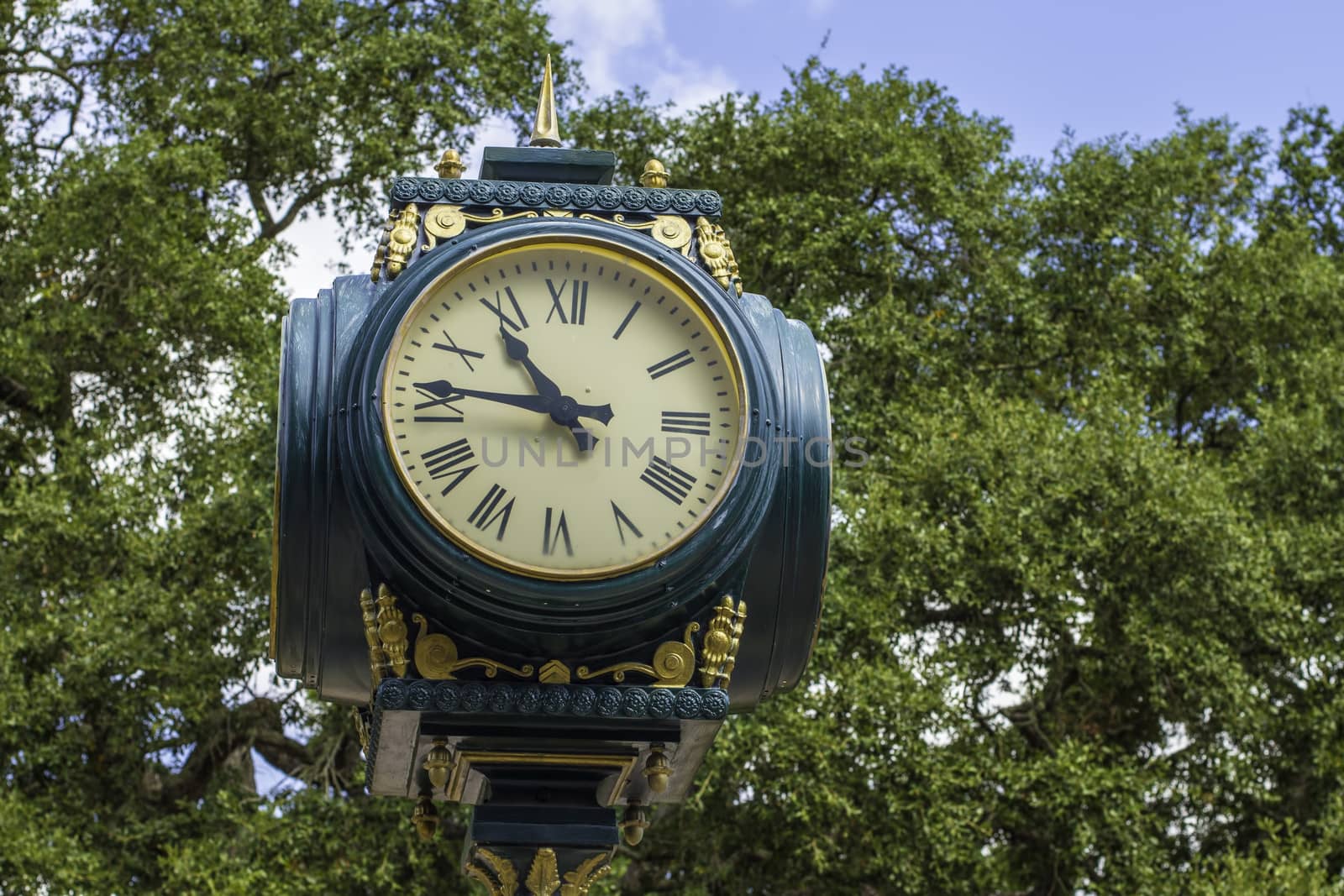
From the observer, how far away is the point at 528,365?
4012 mm

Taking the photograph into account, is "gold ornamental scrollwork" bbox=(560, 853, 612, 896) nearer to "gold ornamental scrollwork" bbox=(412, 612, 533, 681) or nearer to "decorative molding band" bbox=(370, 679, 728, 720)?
"decorative molding band" bbox=(370, 679, 728, 720)

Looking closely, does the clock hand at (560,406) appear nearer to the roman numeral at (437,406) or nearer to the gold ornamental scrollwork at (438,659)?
the roman numeral at (437,406)

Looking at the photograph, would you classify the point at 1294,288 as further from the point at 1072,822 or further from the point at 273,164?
the point at 273,164

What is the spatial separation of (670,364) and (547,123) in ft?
2.76

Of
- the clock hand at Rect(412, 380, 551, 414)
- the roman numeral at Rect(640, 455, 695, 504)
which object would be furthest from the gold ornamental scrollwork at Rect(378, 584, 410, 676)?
the roman numeral at Rect(640, 455, 695, 504)

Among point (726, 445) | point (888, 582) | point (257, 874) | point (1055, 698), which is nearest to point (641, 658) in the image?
point (726, 445)

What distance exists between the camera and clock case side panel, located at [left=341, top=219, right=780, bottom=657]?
→ 3787mm

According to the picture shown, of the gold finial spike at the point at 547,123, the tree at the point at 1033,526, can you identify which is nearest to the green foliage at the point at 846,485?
the tree at the point at 1033,526

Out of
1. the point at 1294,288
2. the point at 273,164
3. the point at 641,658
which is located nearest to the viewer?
the point at 641,658

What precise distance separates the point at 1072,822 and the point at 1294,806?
86.4 inches

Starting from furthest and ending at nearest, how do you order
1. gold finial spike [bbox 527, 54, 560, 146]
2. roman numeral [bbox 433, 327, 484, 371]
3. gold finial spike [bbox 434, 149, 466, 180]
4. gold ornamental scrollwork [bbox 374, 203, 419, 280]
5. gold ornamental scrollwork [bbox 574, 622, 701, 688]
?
gold finial spike [bbox 527, 54, 560, 146] < gold finial spike [bbox 434, 149, 466, 180] < gold ornamental scrollwork [bbox 374, 203, 419, 280] < roman numeral [bbox 433, 327, 484, 371] < gold ornamental scrollwork [bbox 574, 622, 701, 688]

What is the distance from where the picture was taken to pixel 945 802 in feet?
45.0

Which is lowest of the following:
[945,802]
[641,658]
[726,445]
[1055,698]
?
[641,658]

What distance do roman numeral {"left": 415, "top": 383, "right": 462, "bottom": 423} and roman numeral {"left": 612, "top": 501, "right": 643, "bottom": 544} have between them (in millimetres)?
371
